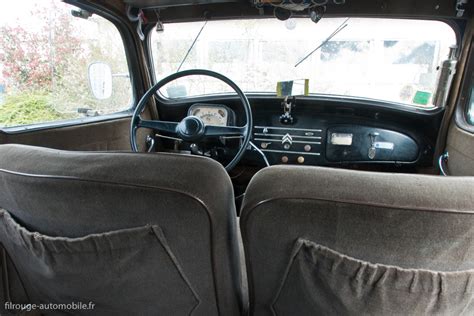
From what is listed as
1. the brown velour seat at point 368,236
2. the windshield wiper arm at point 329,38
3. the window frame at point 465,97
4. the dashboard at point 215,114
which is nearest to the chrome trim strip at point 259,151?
the dashboard at point 215,114

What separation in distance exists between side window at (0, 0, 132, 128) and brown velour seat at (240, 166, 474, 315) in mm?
1375

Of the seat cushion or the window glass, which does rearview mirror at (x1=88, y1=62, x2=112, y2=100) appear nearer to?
the seat cushion

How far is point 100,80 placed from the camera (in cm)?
176

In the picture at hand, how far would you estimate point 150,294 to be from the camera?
29.1 inches

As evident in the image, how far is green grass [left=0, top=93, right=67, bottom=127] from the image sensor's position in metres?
1.29

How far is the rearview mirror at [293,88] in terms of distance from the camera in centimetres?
185

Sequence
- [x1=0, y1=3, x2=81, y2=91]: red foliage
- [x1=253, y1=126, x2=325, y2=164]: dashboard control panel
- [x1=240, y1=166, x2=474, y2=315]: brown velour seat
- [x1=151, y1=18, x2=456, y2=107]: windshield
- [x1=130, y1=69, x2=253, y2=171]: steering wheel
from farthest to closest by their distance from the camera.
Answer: [x1=253, y1=126, x2=325, y2=164]: dashboard control panel
[x1=151, y1=18, x2=456, y2=107]: windshield
[x1=130, y1=69, x2=253, y2=171]: steering wheel
[x1=0, y1=3, x2=81, y2=91]: red foliage
[x1=240, y1=166, x2=474, y2=315]: brown velour seat

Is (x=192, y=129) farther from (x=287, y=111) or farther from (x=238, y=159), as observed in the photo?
(x=287, y=111)

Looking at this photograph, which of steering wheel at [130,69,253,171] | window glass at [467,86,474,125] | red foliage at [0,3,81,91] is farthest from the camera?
window glass at [467,86,474,125]

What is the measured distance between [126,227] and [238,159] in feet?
2.57

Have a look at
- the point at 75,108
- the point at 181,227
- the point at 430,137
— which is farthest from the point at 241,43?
the point at 181,227

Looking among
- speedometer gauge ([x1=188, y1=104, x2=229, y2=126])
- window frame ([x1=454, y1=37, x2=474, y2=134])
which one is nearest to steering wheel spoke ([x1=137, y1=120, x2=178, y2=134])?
speedometer gauge ([x1=188, y1=104, x2=229, y2=126])

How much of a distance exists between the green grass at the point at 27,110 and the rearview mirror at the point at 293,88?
4.31 ft

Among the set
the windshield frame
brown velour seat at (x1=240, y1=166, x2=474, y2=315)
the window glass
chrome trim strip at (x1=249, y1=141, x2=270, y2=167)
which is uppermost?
the windshield frame
